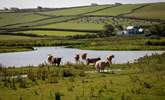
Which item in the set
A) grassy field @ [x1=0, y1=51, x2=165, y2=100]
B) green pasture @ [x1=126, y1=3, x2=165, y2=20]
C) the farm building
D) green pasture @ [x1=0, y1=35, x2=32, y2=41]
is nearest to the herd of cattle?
grassy field @ [x1=0, y1=51, x2=165, y2=100]

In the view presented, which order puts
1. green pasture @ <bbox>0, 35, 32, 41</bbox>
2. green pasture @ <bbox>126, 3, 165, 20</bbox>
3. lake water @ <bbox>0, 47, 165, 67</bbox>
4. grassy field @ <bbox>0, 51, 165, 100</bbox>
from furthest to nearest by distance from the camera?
1. green pasture @ <bbox>126, 3, 165, 20</bbox>
2. green pasture @ <bbox>0, 35, 32, 41</bbox>
3. lake water @ <bbox>0, 47, 165, 67</bbox>
4. grassy field @ <bbox>0, 51, 165, 100</bbox>

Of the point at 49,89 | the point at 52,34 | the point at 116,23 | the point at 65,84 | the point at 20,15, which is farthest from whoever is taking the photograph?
the point at 20,15

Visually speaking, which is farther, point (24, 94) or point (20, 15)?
point (20, 15)

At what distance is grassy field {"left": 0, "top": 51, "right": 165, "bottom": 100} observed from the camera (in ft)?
69.5

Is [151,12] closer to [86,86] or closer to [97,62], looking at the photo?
[97,62]

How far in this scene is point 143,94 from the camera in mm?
21297

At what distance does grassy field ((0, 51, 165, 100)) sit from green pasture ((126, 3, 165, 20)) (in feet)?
459

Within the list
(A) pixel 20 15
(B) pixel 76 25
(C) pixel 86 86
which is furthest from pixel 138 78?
(A) pixel 20 15

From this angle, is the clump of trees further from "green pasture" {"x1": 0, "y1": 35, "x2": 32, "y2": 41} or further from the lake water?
the lake water

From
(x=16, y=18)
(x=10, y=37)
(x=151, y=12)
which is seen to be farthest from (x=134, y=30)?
(x=16, y=18)

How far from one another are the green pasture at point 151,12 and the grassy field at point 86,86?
14000 cm

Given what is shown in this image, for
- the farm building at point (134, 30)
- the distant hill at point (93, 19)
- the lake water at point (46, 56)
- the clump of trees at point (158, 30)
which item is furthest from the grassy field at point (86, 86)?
the distant hill at point (93, 19)

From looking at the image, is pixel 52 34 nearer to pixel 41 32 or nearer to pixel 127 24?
pixel 41 32

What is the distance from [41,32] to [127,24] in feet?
159
